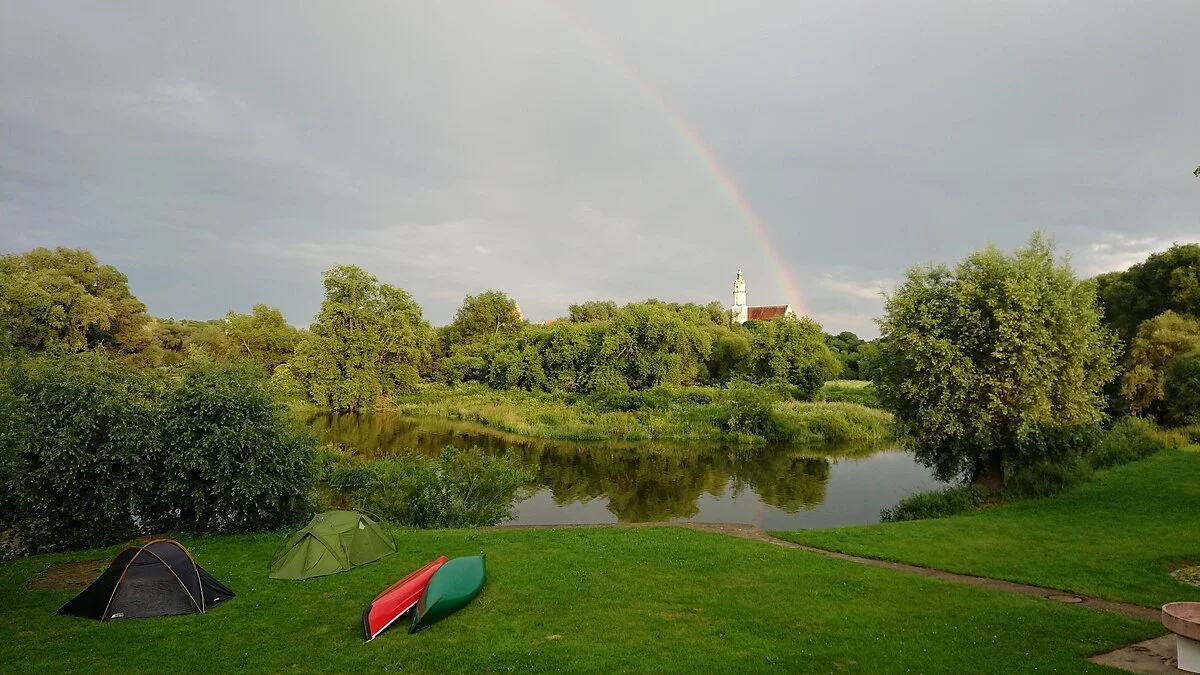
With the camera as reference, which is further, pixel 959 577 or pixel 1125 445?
pixel 1125 445

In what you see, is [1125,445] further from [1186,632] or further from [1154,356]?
[1186,632]

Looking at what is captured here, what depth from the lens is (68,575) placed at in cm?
1491

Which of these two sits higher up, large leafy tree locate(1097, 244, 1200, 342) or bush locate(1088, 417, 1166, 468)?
large leafy tree locate(1097, 244, 1200, 342)

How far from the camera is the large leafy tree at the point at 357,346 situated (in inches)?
2466

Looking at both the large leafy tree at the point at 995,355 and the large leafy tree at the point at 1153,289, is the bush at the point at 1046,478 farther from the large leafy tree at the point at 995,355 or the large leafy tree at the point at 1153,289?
the large leafy tree at the point at 1153,289

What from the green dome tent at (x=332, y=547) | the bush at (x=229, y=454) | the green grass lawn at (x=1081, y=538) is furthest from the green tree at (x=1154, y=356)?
the bush at (x=229, y=454)

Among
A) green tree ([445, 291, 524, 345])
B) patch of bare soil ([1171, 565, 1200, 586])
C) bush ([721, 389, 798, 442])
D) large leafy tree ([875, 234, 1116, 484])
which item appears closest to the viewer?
patch of bare soil ([1171, 565, 1200, 586])

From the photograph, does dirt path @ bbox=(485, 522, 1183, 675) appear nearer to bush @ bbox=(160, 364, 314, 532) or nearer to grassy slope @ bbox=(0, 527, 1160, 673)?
grassy slope @ bbox=(0, 527, 1160, 673)

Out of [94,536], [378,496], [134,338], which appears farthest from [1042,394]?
[134,338]

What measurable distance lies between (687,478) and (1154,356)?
28444mm

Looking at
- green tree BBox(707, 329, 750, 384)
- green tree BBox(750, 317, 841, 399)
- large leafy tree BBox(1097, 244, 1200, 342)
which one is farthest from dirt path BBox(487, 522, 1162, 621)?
Answer: green tree BBox(707, 329, 750, 384)

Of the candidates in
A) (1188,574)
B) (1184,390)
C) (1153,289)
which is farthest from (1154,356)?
(1188,574)

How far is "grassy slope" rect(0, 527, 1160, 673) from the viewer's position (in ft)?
33.0

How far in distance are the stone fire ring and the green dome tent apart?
53.5ft
